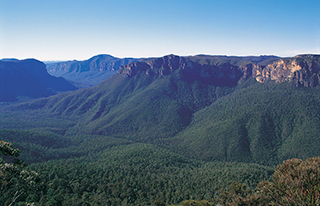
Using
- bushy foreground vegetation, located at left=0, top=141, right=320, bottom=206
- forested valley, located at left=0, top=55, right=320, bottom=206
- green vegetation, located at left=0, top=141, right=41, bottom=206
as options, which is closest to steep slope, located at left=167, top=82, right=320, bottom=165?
forested valley, located at left=0, top=55, right=320, bottom=206

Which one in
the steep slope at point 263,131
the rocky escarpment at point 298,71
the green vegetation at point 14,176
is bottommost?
the steep slope at point 263,131

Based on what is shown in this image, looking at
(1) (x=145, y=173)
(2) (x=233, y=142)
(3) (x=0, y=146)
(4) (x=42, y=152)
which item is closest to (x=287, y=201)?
(3) (x=0, y=146)

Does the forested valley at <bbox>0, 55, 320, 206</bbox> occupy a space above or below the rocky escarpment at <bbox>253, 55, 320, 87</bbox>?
below

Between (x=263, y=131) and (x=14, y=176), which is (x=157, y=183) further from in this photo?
(x=263, y=131)

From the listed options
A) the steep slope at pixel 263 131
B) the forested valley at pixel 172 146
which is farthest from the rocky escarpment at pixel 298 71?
the steep slope at pixel 263 131

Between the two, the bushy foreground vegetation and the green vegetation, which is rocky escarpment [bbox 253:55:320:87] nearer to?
the bushy foreground vegetation

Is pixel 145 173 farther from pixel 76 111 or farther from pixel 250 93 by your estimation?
pixel 76 111

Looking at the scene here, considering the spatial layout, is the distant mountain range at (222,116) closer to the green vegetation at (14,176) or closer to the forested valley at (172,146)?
the forested valley at (172,146)
